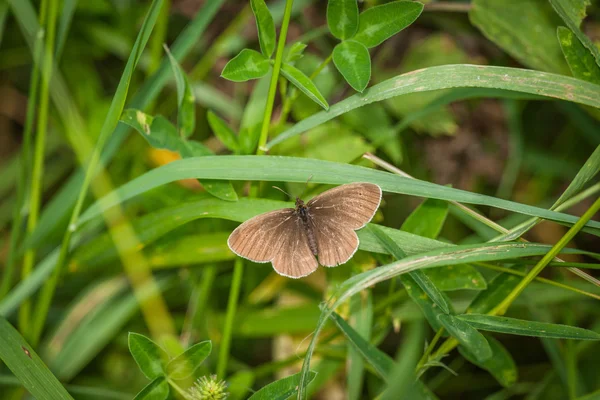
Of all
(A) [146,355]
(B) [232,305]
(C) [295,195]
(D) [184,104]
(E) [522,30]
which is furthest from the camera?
(E) [522,30]

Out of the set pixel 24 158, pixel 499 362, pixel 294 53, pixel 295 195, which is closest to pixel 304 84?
pixel 294 53

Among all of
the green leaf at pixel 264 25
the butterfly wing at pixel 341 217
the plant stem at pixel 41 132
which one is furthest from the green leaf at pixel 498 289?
the plant stem at pixel 41 132

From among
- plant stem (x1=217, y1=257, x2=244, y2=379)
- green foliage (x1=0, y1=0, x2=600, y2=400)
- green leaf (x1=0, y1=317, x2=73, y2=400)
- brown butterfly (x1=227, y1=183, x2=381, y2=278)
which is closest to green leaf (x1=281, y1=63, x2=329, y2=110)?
green foliage (x1=0, y1=0, x2=600, y2=400)

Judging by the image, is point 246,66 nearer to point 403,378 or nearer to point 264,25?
point 264,25

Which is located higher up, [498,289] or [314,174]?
[314,174]

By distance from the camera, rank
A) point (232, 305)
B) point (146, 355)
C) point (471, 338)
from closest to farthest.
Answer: point (471, 338), point (146, 355), point (232, 305)

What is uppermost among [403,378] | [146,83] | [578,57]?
[146,83]

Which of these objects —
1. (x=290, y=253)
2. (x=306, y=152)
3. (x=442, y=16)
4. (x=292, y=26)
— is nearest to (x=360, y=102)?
(x=290, y=253)
